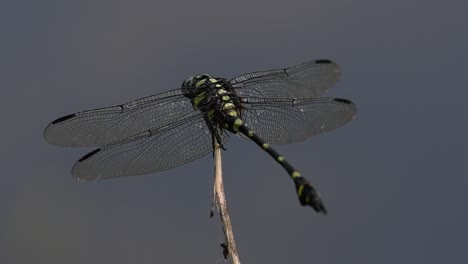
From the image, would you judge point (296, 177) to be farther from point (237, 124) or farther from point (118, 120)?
point (118, 120)

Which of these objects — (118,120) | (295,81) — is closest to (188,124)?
(118,120)

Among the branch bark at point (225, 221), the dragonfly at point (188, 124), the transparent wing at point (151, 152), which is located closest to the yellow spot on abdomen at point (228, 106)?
the dragonfly at point (188, 124)

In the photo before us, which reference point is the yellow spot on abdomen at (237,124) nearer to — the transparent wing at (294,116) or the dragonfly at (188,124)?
the dragonfly at (188,124)

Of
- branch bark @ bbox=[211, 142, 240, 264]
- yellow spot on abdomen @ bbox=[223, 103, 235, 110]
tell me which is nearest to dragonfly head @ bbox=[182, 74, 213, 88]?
yellow spot on abdomen @ bbox=[223, 103, 235, 110]

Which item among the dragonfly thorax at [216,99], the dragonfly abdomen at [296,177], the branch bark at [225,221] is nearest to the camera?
the dragonfly abdomen at [296,177]

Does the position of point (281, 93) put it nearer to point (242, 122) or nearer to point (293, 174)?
point (242, 122)
